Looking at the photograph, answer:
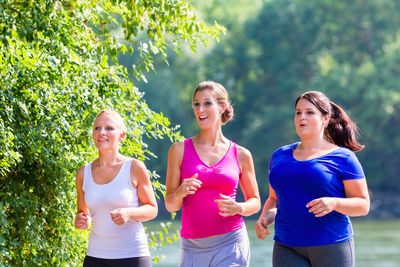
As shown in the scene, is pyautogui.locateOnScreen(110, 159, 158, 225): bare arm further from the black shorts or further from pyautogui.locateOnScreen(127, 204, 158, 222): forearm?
the black shorts

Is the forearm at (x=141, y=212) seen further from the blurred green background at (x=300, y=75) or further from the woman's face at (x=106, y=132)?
the blurred green background at (x=300, y=75)

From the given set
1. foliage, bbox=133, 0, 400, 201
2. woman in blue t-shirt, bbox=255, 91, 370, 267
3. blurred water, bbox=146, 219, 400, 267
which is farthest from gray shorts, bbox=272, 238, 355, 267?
foliage, bbox=133, 0, 400, 201

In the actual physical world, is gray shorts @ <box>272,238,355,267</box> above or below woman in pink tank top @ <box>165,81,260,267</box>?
below

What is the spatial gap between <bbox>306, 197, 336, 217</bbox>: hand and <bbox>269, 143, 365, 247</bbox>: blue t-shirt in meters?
0.16

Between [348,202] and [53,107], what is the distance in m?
2.21

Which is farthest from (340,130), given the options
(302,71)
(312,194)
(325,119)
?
(302,71)

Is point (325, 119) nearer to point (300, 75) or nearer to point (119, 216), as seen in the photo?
point (119, 216)

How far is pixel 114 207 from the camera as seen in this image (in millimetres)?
4258

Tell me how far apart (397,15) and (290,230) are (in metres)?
44.9

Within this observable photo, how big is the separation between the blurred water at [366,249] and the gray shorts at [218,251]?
51.5ft

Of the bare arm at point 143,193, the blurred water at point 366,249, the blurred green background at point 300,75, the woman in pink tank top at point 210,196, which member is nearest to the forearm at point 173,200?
the woman in pink tank top at point 210,196

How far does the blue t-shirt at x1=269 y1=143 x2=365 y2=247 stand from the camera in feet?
13.8

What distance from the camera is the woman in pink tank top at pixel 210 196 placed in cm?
446

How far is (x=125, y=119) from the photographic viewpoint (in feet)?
20.3
